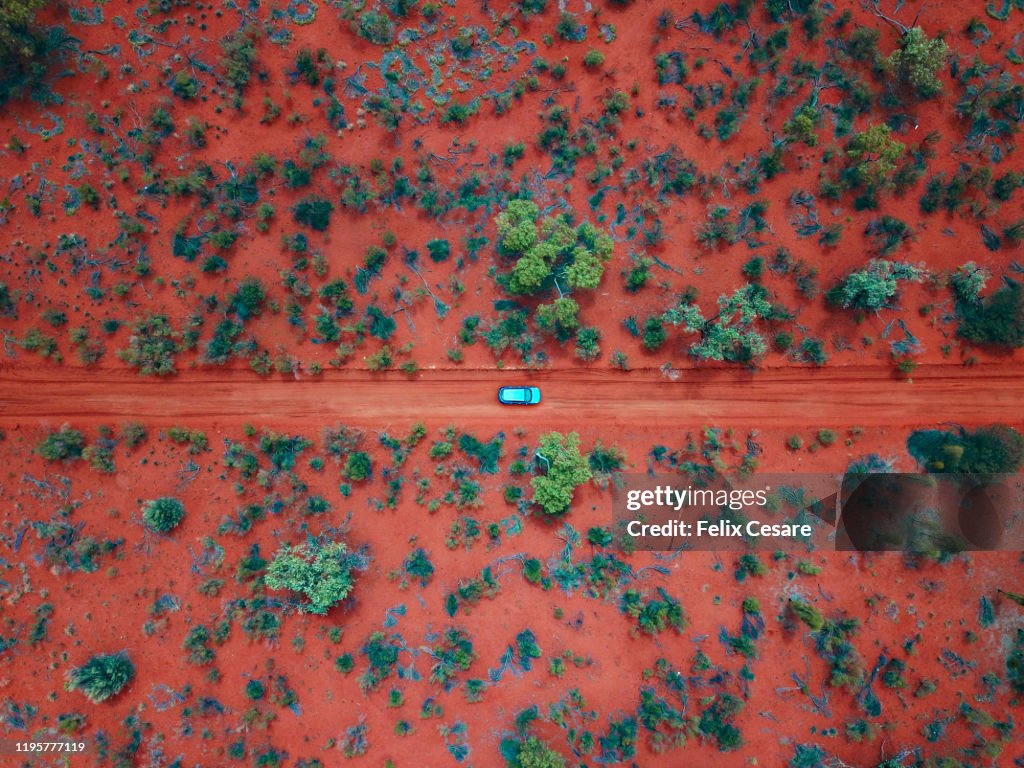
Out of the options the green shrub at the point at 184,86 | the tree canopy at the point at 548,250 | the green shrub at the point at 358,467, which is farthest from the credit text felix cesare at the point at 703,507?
the green shrub at the point at 184,86

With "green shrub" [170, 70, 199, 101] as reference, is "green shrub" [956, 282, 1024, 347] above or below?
below

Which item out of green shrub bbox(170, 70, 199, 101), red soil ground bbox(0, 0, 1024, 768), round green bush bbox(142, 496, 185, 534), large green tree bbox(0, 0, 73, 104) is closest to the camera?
round green bush bbox(142, 496, 185, 534)

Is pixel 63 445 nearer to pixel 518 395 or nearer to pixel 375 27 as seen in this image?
pixel 518 395

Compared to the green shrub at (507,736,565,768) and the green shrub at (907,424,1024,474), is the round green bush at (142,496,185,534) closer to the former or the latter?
the green shrub at (507,736,565,768)

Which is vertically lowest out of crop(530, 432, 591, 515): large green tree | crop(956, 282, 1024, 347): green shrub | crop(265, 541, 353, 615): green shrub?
crop(265, 541, 353, 615): green shrub

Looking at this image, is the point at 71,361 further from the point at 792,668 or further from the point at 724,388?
the point at 792,668

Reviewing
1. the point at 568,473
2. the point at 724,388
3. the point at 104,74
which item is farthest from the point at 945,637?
the point at 104,74

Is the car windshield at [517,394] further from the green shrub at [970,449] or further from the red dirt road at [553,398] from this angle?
the green shrub at [970,449]

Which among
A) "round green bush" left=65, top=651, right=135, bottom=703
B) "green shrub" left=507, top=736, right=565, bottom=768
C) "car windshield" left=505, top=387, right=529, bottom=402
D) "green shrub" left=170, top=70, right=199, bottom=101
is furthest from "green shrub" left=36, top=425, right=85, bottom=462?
"green shrub" left=507, top=736, right=565, bottom=768
